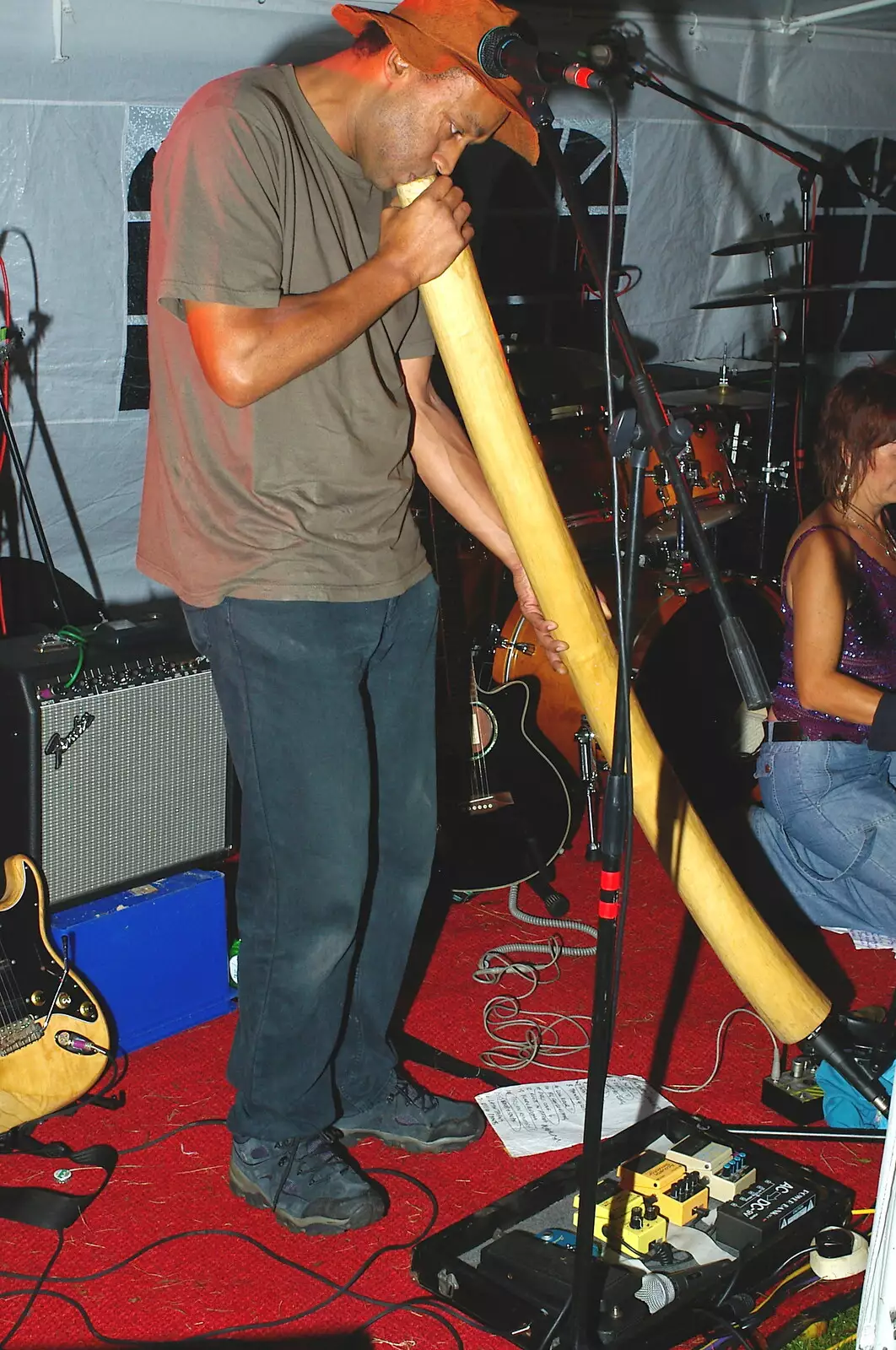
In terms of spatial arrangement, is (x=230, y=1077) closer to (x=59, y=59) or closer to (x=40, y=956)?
(x=40, y=956)

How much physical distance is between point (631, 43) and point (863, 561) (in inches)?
79.6

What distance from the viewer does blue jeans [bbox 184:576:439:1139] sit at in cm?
208

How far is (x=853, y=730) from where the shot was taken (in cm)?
311

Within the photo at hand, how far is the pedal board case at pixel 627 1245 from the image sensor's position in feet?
6.26

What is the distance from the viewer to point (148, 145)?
11.4 feet

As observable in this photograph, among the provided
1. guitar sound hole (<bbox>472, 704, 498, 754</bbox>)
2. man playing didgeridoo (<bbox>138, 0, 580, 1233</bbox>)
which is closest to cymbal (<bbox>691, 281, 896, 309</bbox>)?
guitar sound hole (<bbox>472, 704, 498, 754</bbox>)

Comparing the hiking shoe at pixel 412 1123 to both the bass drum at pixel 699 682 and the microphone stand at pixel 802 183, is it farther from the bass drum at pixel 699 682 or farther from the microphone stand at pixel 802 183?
the microphone stand at pixel 802 183

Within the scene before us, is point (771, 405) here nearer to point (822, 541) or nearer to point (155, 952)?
point (822, 541)

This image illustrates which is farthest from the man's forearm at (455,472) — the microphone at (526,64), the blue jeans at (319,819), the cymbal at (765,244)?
the cymbal at (765,244)

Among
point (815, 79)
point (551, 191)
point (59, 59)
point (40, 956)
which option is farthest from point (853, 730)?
point (815, 79)

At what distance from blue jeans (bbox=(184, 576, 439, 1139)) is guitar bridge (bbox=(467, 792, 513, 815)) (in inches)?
50.2

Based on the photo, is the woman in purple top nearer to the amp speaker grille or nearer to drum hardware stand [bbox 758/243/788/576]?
the amp speaker grille

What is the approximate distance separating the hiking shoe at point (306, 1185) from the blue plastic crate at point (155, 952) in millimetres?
637

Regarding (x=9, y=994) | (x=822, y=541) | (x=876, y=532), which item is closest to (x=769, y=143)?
(x=876, y=532)
